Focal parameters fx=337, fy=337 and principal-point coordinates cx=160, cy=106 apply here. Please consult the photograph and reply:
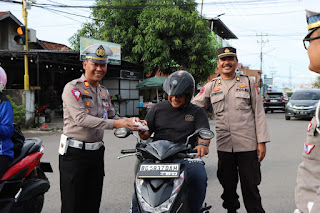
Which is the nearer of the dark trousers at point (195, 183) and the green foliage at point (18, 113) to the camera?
the dark trousers at point (195, 183)

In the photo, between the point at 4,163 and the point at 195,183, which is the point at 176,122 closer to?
the point at 195,183

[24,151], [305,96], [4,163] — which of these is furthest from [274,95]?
[4,163]

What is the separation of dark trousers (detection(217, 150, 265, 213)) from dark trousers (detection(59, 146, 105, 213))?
1.47 m

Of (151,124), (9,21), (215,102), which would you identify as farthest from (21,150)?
(9,21)

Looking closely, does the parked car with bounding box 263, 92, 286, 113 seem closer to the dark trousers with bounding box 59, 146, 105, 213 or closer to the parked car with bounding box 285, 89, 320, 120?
the parked car with bounding box 285, 89, 320, 120

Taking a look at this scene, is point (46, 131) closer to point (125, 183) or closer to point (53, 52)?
point (53, 52)

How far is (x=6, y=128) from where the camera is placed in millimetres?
2992

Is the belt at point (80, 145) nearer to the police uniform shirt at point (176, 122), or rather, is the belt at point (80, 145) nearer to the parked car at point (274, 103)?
the police uniform shirt at point (176, 122)

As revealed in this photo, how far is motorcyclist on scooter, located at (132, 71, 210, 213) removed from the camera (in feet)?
9.70

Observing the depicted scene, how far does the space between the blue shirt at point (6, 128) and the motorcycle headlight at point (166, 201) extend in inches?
53.4

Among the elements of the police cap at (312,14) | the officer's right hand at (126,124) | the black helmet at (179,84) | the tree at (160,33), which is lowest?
the officer's right hand at (126,124)

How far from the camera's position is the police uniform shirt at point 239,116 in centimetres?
375

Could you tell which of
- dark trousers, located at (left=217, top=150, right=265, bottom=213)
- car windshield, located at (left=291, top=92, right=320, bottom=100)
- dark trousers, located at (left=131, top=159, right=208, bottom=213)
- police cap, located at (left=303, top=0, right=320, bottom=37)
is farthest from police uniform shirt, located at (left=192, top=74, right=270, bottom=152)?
car windshield, located at (left=291, top=92, right=320, bottom=100)

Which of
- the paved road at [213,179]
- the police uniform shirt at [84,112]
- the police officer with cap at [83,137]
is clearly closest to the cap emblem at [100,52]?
the police officer with cap at [83,137]
